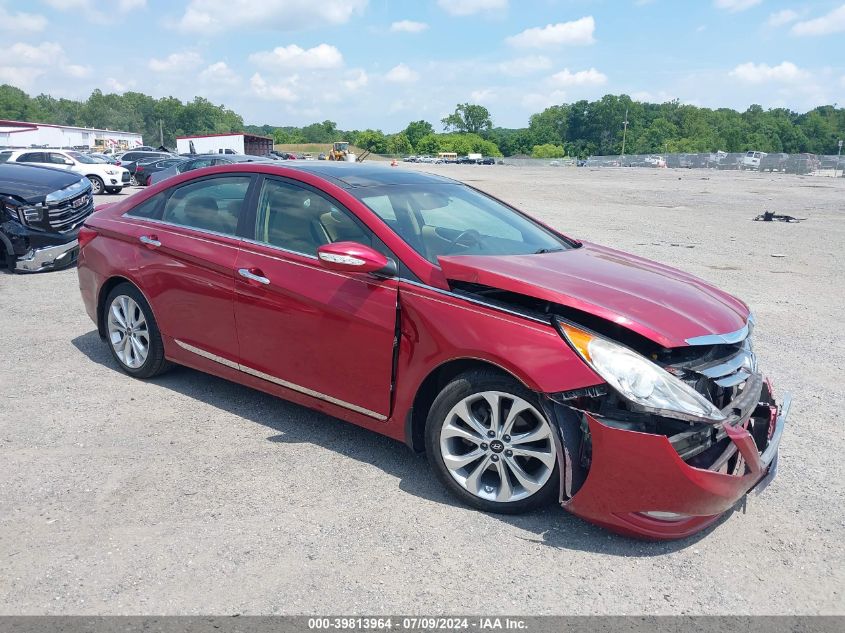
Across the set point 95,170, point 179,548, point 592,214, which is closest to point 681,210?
point 592,214

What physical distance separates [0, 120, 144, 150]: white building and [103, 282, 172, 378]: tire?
5529cm

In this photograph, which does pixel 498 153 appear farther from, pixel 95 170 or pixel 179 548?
pixel 179 548

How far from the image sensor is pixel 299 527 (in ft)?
11.0

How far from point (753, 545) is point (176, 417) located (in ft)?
11.5

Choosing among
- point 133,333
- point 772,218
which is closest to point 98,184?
point 772,218

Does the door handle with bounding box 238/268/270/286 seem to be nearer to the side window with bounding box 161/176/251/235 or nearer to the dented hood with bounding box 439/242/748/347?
the side window with bounding box 161/176/251/235

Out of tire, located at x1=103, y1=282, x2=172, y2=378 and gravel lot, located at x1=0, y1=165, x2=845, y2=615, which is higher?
tire, located at x1=103, y1=282, x2=172, y2=378

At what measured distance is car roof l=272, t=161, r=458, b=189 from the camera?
434cm

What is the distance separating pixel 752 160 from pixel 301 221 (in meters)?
75.0

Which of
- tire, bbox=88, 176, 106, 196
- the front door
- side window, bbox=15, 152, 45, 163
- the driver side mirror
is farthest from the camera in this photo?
tire, bbox=88, 176, 106, 196

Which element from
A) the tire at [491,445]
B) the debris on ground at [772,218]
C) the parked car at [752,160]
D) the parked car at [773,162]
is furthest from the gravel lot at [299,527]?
the parked car at [752,160]

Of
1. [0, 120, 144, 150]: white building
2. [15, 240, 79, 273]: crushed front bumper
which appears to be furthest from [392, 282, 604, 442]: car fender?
[0, 120, 144, 150]: white building

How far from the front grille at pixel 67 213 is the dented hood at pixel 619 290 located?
306 inches

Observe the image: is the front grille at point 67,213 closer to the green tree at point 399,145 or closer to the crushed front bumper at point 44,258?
the crushed front bumper at point 44,258
